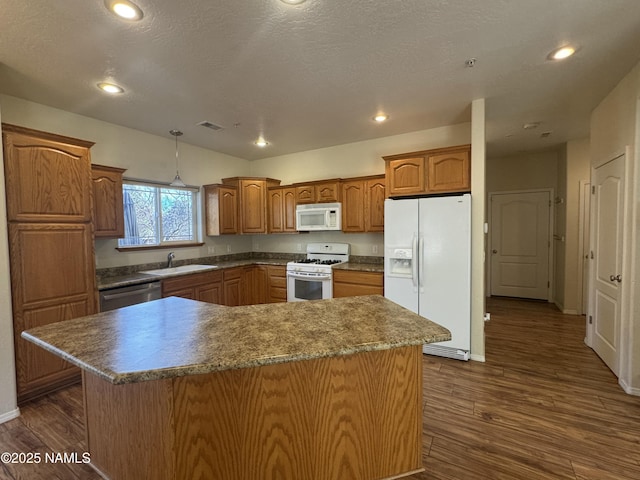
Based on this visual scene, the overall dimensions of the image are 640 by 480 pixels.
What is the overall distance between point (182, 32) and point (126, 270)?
2.97 meters

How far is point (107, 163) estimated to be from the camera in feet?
11.6

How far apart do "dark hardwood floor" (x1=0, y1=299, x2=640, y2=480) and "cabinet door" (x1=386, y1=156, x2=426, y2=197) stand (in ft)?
6.48

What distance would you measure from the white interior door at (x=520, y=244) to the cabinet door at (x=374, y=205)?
3248mm

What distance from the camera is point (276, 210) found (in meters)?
5.00

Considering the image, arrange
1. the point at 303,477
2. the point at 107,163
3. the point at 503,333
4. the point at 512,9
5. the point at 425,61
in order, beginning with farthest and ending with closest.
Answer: the point at 503,333, the point at 107,163, the point at 425,61, the point at 512,9, the point at 303,477

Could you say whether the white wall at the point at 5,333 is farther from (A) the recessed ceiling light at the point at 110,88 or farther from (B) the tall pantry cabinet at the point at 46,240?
(A) the recessed ceiling light at the point at 110,88

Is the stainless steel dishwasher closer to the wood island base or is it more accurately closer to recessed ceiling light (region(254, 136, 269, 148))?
the wood island base

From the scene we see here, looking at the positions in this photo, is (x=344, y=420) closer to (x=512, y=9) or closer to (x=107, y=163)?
(x=512, y=9)

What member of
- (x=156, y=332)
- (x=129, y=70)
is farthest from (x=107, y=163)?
(x=156, y=332)

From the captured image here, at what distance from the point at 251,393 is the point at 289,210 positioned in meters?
3.75

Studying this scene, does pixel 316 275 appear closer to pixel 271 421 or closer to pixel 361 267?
pixel 361 267

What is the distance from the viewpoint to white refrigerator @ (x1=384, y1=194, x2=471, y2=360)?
3.10 meters

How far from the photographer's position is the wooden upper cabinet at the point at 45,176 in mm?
2353

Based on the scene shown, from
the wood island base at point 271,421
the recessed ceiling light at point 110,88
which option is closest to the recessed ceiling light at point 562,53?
the wood island base at point 271,421
